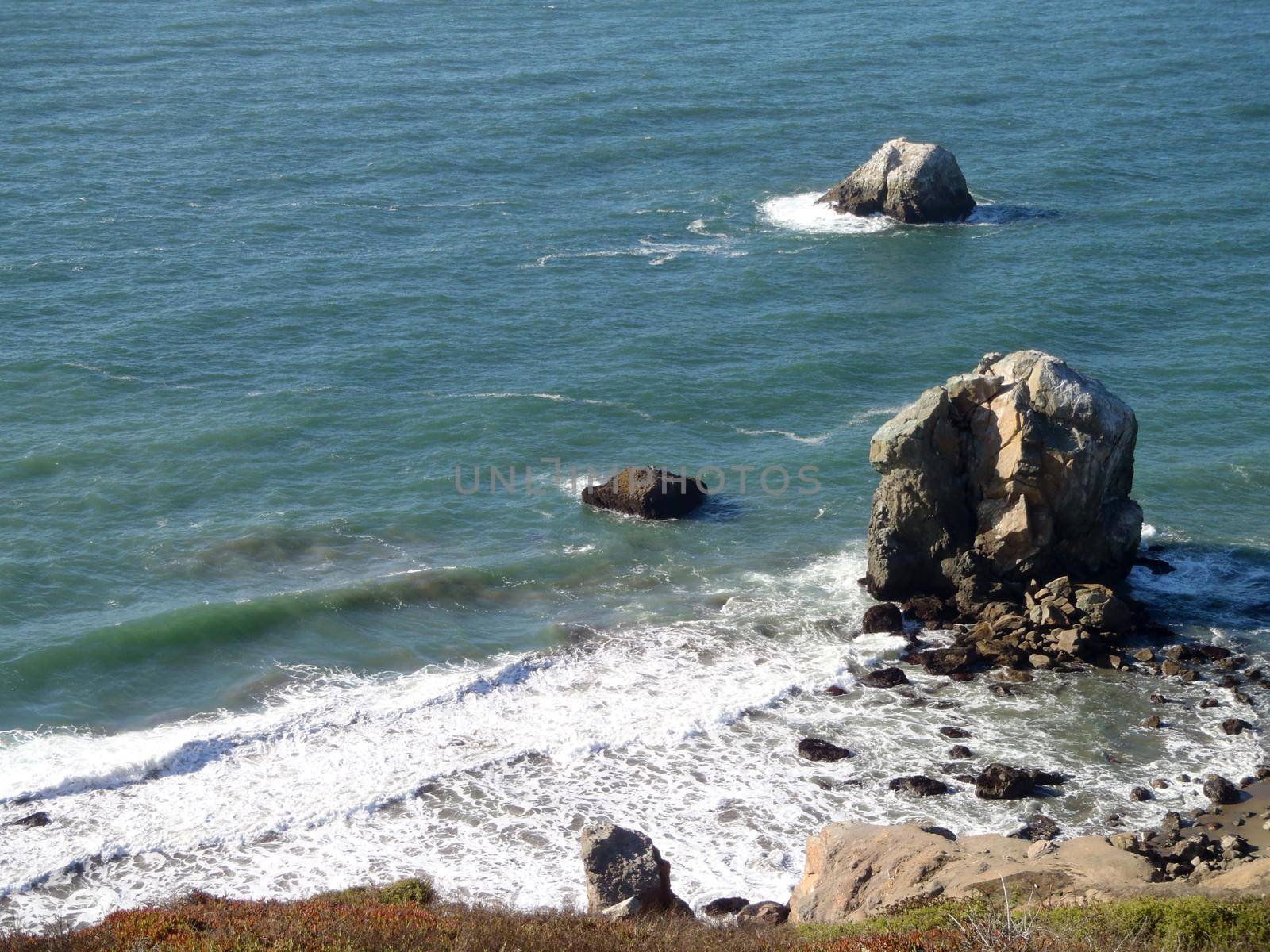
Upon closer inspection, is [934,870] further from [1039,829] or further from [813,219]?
[813,219]

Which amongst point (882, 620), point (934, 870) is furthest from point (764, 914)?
point (882, 620)

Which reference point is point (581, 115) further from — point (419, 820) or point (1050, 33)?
point (419, 820)

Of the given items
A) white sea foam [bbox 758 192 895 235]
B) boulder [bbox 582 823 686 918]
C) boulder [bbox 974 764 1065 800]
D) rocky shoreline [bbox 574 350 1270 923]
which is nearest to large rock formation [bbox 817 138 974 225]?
white sea foam [bbox 758 192 895 235]

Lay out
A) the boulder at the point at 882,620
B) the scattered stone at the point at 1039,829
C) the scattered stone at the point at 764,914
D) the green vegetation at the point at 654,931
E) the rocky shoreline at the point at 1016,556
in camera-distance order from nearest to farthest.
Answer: the green vegetation at the point at 654,931 < the scattered stone at the point at 764,914 < the scattered stone at the point at 1039,829 < the rocky shoreline at the point at 1016,556 < the boulder at the point at 882,620

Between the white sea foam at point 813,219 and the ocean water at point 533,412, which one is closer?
the ocean water at point 533,412

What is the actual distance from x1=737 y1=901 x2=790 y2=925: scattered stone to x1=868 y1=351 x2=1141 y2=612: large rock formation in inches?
703

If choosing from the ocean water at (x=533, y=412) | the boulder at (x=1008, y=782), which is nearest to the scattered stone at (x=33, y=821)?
the ocean water at (x=533, y=412)

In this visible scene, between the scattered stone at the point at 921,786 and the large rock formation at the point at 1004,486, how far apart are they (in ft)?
33.7

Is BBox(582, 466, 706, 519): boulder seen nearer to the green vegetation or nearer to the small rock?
the small rock

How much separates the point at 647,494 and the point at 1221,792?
24350 millimetres

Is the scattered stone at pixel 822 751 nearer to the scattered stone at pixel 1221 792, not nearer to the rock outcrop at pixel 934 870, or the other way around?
the rock outcrop at pixel 934 870

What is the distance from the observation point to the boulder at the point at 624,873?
29.9 m

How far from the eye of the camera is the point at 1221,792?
1463 inches

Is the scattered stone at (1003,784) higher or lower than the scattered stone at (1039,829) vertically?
higher
